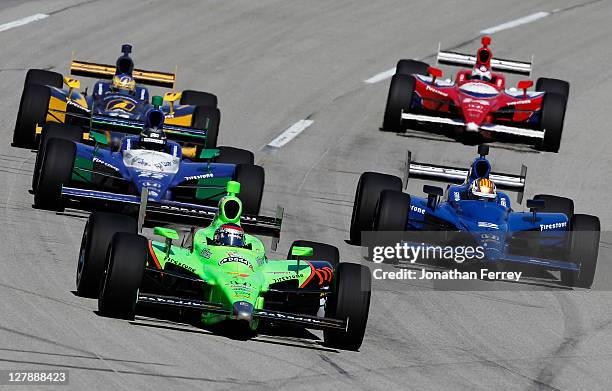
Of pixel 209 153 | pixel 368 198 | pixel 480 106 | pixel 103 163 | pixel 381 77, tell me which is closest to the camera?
pixel 368 198

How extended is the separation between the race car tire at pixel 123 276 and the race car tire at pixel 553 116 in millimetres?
15909

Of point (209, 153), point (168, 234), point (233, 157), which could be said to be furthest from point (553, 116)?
point (168, 234)

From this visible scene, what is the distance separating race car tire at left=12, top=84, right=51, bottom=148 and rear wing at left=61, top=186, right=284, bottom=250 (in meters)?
4.65

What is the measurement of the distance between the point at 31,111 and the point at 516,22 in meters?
20.0

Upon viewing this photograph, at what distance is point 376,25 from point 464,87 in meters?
11.7

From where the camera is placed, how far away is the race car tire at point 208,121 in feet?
94.6

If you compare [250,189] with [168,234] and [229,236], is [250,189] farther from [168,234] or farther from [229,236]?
[168,234]

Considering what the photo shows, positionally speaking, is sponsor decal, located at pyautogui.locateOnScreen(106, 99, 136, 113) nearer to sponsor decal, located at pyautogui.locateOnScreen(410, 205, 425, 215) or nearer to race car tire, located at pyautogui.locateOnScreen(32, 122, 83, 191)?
race car tire, located at pyautogui.locateOnScreen(32, 122, 83, 191)

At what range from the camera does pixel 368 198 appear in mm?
24406

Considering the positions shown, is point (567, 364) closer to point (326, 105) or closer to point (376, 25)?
point (326, 105)

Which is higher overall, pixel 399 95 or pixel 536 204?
pixel 399 95

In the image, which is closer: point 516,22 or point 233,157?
point 233,157

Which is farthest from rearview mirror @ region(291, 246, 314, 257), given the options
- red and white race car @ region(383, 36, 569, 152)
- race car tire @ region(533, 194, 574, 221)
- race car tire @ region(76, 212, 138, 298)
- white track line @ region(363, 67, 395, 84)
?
white track line @ region(363, 67, 395, 84)

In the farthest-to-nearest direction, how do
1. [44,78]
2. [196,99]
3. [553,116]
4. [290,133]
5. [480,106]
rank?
[290,133] → [553,116] → [480,106] → [196,99] → [44,78]
